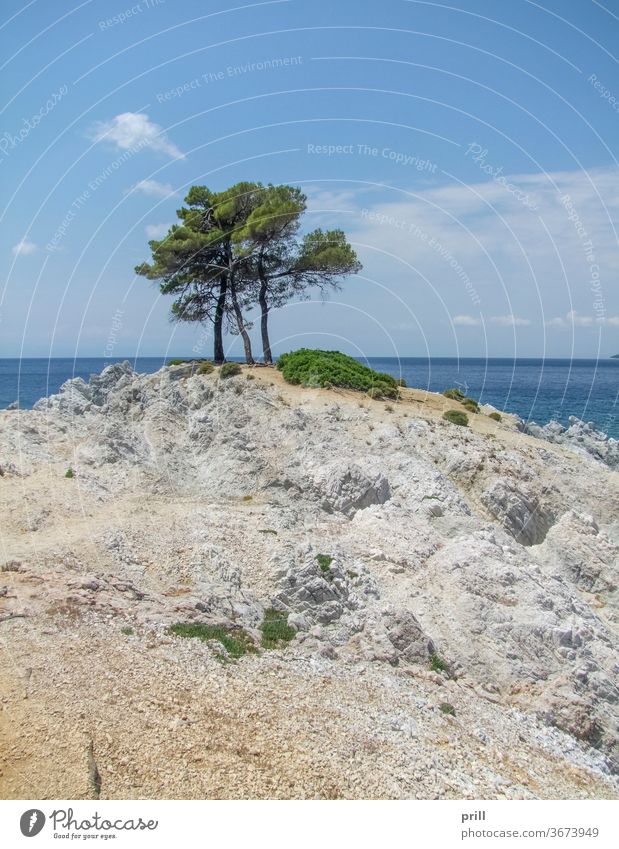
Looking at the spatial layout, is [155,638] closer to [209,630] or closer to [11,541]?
[209,630]

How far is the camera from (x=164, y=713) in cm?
1221

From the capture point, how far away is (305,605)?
18078 mm

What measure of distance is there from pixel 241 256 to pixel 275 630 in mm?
32799

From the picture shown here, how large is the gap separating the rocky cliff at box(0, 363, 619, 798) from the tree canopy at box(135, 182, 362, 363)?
1503 cm

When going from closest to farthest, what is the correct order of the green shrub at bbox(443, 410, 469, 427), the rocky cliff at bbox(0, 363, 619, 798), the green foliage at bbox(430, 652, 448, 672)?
the rocky cliff at bbox(0, 363, 619, 798) → the green foliage at bbox(430, 652, 448, 672) → the green shrub at bbox(443, 410, 469, 427)

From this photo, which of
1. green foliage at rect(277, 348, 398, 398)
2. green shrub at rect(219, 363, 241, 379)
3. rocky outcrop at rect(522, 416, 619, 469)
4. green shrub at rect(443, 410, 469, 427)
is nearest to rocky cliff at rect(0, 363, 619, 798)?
green shrub at rect(443, 410, 469, 427)

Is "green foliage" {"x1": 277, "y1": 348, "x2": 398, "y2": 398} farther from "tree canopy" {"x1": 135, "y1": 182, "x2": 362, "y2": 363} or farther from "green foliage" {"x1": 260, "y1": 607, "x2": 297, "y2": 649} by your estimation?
"green foliage" {"x1": 260, "y1": 607, "x2": 297, "y2": 649}

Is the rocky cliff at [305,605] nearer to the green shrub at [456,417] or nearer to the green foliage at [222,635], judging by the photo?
the green foliage at [222,635]

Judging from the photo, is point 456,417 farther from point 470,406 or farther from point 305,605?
point 305,605

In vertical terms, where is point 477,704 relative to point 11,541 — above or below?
below

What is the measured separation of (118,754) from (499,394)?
113 m

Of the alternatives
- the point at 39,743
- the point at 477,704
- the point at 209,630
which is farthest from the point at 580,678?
the point at 39,743

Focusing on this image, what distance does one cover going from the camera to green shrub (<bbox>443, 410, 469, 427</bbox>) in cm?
3581

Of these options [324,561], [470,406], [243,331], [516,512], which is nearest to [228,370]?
[243,331]
